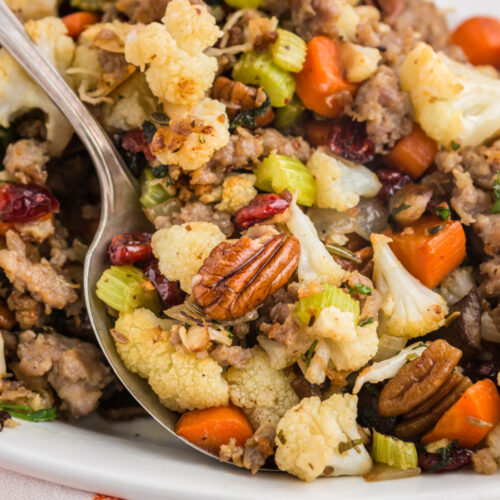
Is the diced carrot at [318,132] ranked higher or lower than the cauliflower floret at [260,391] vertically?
higher

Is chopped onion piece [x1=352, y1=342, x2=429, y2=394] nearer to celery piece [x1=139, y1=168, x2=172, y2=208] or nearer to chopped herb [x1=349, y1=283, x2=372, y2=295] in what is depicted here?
chopped herb [x1=349, y1=283, x2=372, y2=295]

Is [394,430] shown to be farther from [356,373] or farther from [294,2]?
[294,2]

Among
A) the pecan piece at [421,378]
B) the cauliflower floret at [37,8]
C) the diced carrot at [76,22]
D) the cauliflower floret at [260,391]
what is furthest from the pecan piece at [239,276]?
the cauliflower floret at [37,8]

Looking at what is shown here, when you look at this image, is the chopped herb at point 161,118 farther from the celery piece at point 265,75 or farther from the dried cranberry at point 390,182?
the dried cranberry at point 390,182

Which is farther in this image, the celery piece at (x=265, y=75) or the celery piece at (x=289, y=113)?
the celery piece at (x=289, y=113)

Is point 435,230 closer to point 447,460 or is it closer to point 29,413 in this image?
point 447,460

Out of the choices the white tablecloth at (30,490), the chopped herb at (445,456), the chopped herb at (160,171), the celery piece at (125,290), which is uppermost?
the chopped herb at (160,171)

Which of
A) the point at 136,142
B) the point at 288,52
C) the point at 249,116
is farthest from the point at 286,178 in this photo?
the point at 136,142
